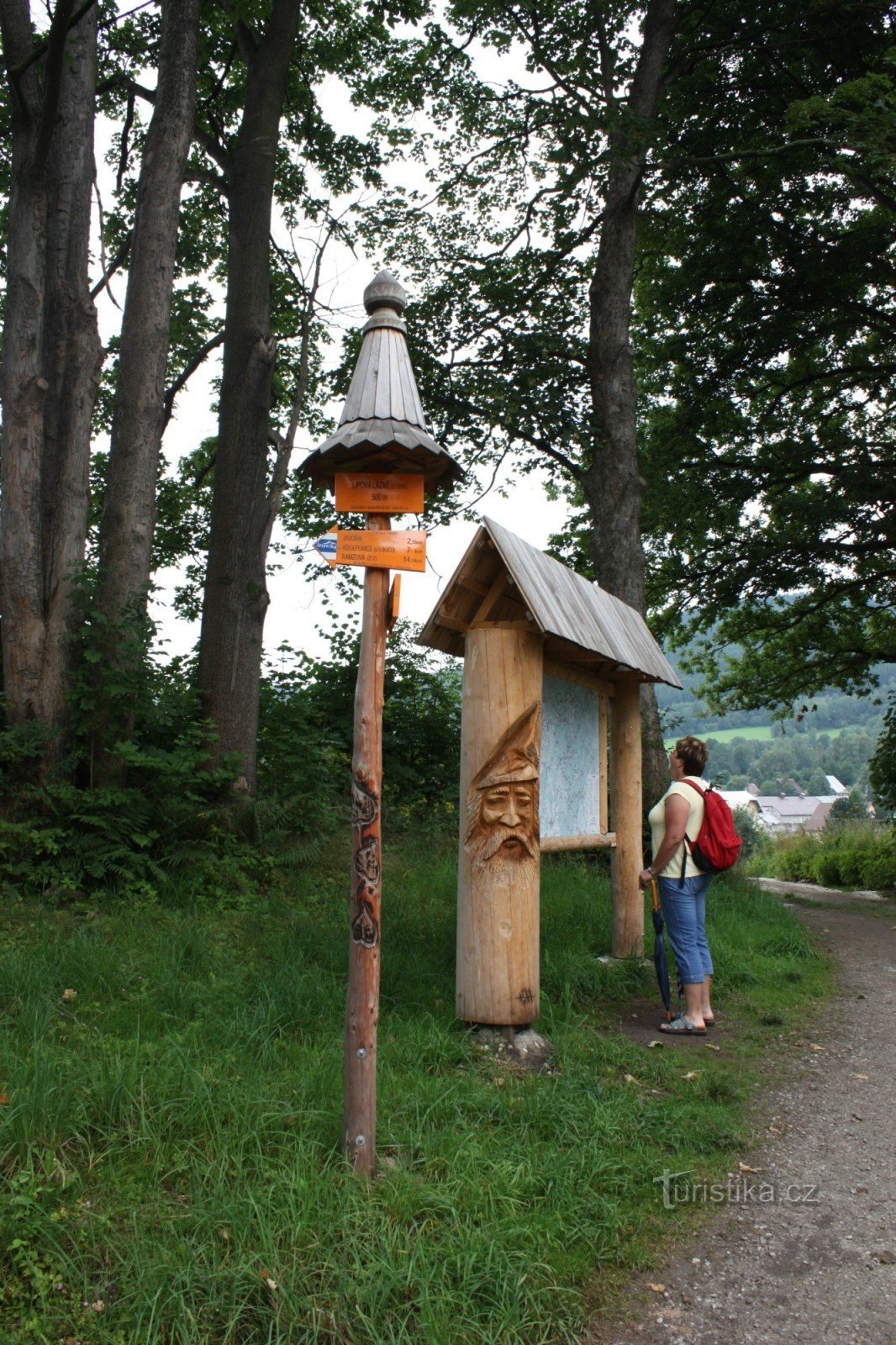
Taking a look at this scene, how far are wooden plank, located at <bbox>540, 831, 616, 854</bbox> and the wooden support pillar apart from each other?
35cm

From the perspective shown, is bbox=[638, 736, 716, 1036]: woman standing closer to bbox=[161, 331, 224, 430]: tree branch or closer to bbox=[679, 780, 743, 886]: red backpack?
bbox=[679, 780, 743, 886]: red backpack

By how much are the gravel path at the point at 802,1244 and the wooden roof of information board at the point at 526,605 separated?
2764mm

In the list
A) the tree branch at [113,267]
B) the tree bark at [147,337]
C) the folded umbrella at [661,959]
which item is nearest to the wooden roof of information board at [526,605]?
the folded umbrella at [661,959]

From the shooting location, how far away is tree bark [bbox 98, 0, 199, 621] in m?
9.00

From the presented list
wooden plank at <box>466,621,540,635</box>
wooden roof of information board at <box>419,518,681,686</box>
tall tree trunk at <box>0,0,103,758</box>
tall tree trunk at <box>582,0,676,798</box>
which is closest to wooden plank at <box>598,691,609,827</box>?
wooden roof of information board at <box>419,518,681,686</box>

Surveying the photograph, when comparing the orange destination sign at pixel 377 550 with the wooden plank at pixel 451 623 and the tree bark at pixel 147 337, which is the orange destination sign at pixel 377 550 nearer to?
the wooden plank at pixel 451 623

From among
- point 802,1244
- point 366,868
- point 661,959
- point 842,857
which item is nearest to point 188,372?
point 661,959

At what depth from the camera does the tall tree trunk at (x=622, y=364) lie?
12.8 metres

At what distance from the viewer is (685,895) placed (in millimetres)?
6480

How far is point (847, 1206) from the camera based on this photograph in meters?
4.22

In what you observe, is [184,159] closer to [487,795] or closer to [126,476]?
[126,476]

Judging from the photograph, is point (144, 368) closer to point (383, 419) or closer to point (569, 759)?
point (569, 759)

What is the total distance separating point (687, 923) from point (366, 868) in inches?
121

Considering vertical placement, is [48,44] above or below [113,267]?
below
